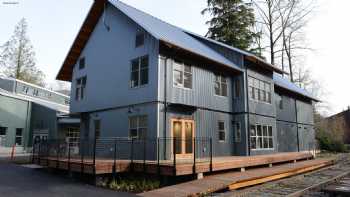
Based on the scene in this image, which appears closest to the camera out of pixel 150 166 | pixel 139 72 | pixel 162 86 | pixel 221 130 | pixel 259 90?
pixel 150 166

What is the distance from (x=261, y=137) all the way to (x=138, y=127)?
881 cm

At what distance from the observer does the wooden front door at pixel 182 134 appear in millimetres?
13906

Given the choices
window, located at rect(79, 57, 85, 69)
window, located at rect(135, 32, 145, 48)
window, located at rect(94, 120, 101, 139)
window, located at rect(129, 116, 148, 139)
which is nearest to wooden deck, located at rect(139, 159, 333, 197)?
window, located at rect(129, 116, 148, 139)

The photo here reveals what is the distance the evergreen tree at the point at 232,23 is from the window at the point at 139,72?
69.2 ft

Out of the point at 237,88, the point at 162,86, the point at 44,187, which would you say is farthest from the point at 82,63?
the point at 44,187

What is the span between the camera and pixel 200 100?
51.4 feet

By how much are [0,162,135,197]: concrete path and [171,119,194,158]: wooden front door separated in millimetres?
4831

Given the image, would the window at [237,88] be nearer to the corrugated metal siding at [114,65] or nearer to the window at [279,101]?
the corrugated metal siding at [114,65]

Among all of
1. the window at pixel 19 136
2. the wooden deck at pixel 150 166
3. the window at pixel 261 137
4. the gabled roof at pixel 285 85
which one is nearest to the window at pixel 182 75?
the wooden deck at pixel 150 166

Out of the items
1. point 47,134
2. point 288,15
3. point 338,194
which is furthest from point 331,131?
point 47,134

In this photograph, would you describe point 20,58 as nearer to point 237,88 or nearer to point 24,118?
point 24,118

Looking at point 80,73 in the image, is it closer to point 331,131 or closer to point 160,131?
point 160,131

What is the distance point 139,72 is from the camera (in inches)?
582

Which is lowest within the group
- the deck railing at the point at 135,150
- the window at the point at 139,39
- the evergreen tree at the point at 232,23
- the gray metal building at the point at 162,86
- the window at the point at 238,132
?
the deck railing at the point at 135,150
